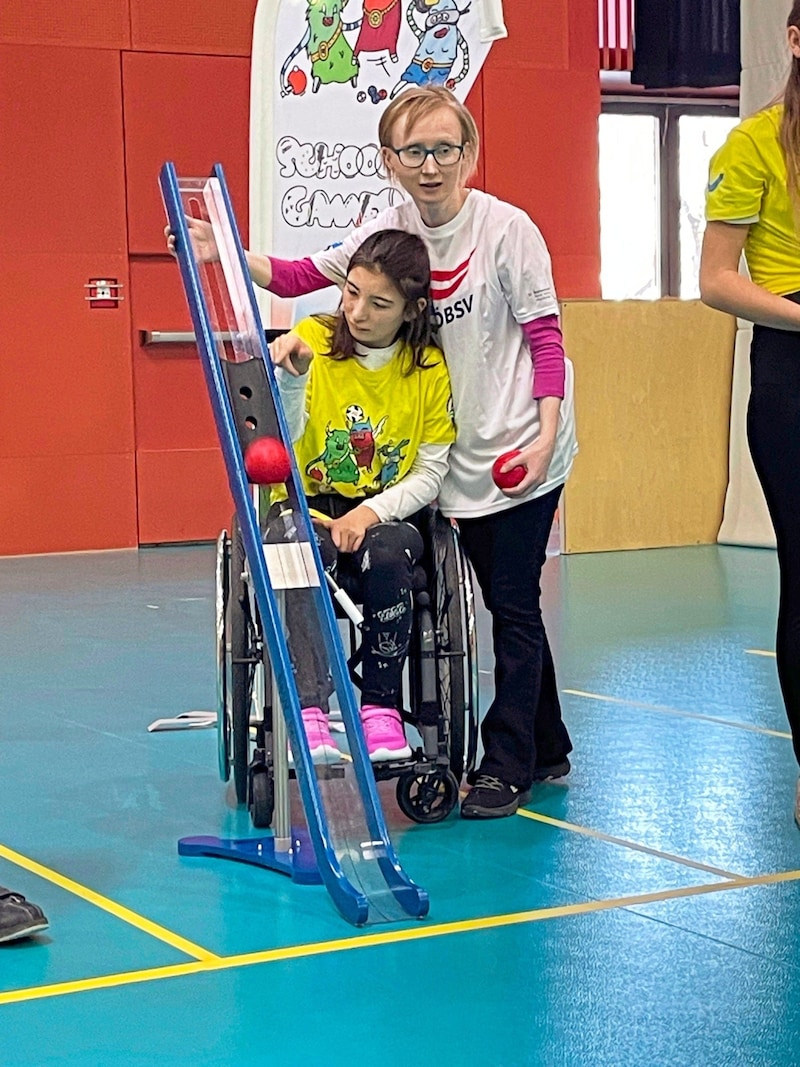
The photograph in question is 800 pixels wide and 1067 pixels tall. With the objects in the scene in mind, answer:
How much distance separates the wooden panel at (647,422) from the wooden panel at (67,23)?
237 cm

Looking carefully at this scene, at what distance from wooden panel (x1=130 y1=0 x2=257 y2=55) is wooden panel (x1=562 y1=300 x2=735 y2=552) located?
2134mm

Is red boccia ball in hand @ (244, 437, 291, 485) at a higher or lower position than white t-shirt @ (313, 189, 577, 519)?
lower

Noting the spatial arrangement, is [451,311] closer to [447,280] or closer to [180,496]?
[447,280]

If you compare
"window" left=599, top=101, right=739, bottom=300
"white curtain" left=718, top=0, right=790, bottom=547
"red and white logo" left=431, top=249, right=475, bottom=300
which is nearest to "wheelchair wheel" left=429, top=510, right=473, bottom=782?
"red and white logo" left=431, top=249, right=475, bottom=300

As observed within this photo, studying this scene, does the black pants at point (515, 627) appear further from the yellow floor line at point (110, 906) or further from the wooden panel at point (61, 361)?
the wooden panel at point (61, 361)

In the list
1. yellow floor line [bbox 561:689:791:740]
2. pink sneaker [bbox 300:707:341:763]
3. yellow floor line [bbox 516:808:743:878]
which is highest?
pink sneaker [bbox 300:707:341:763]

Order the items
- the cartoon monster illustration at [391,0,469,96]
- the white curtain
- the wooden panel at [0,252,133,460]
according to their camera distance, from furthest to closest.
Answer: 1. the wooden panel at [0,252,133,460]
2. the white curtain
3. the cartoon monster illustration at [391,0,469,96]

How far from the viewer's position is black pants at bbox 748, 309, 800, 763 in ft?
8.81

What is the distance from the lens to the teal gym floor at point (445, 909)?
6.35 feet

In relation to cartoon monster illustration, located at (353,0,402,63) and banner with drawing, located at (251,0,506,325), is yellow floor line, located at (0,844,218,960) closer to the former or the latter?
banner with drawing, located at (251,0,506,325)

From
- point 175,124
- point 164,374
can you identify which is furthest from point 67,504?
point 175,124

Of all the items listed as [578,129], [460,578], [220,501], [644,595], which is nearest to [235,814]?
[460,578]

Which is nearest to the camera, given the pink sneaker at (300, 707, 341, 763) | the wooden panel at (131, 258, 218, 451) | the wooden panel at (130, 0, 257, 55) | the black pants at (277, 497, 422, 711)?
the pink sneaker at (300, 707, 341, 763)

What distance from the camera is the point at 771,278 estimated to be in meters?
2.75
